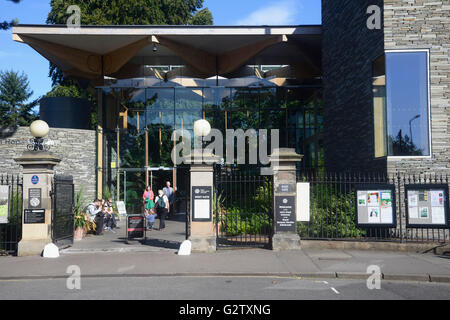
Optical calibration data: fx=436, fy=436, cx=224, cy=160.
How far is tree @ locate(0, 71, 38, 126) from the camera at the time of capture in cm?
4881

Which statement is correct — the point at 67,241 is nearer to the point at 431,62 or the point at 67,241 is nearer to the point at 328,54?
the point at 431,62

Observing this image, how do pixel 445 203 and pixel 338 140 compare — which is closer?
pixel 445 203

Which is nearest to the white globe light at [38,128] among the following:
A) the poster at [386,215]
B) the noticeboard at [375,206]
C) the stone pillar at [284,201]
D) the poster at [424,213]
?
the stone pillar at [284,201]

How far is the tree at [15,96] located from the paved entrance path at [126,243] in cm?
3600

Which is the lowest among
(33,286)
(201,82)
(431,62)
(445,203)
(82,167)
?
(33,286)

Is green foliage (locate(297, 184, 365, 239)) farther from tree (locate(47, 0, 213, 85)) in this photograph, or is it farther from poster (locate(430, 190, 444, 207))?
tree (locate(47, 0, 213, 85))

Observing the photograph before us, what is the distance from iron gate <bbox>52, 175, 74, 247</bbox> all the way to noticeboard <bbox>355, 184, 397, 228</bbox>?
27.9 feet

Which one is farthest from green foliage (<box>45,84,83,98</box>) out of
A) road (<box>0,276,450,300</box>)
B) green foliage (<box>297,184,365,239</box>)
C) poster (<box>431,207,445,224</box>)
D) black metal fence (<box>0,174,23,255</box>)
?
poster (<box>431,207,445,224</box>)

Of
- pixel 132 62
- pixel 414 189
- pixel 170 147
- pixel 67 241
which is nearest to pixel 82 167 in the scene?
pixel 170 147

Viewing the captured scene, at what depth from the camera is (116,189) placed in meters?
23.7

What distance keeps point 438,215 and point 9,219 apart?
40.1 feet

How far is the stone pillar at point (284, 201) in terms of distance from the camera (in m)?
12.1

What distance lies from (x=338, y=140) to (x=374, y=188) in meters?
6.90

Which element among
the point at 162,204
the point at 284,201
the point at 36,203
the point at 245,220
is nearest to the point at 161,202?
the point at 162,204
